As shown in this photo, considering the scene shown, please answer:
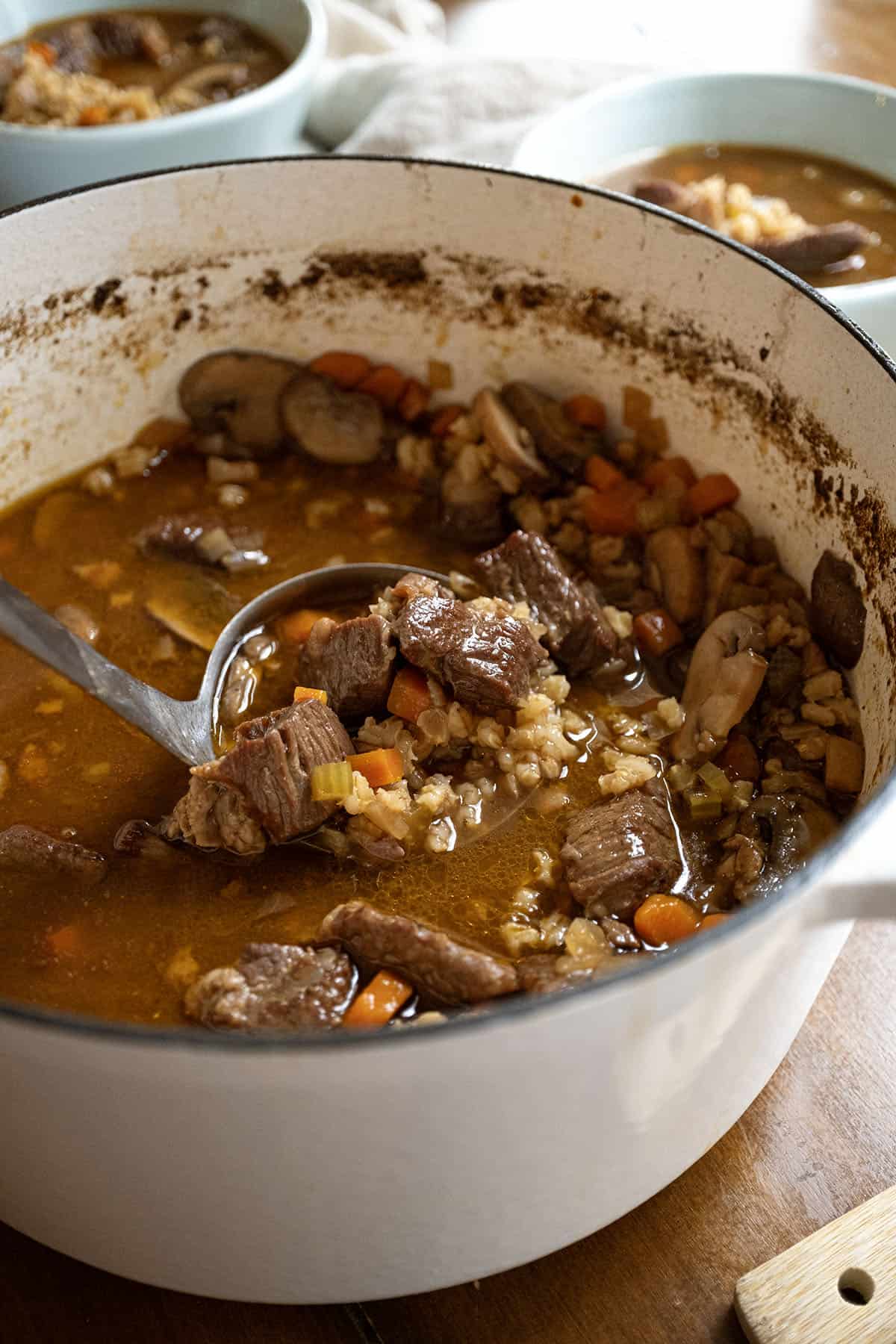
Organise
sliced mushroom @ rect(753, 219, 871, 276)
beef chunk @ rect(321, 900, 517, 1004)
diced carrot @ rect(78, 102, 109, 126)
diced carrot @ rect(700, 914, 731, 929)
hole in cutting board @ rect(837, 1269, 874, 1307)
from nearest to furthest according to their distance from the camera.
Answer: hole in cutting board @ rect(837, 1269, 874, 1307)
beef chunk @ rect(321, 900, 517, 1004)
diced carrot @ rect(700, 914, 731, 929)
sliced mushroom @ rect(753, 219, 871, 276)
diced carrot @ rect(78, 102, 109, 126)

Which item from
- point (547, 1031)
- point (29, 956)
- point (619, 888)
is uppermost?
point (547, 1031)

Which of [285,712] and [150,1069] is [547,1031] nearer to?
[150,1069]

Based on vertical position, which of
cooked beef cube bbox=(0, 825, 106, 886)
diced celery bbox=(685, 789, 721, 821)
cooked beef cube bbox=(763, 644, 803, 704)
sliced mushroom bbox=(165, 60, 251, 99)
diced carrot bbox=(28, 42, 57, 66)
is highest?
sliced mushroom bbox=(165, 60, 251, 99)

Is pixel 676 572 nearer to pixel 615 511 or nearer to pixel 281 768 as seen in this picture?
pixel 615 511

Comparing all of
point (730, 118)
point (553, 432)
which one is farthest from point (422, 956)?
point (730, 118)

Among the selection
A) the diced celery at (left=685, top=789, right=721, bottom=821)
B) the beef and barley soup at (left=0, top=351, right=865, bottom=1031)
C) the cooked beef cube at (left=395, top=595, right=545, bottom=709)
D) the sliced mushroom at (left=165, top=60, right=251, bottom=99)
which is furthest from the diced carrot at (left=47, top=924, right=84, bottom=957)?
the sliced mushroom at (left=165, top=60, right=251, bottom=99)

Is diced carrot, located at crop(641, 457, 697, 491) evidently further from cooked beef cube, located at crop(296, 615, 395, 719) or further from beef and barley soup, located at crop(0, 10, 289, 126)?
beef and barley soup, located at crop(0, 10, 289, 126)

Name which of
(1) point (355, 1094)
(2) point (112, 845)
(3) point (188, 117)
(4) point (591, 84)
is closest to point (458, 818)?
(2) point (112, 845)

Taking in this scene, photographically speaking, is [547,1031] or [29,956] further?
[29,956]
